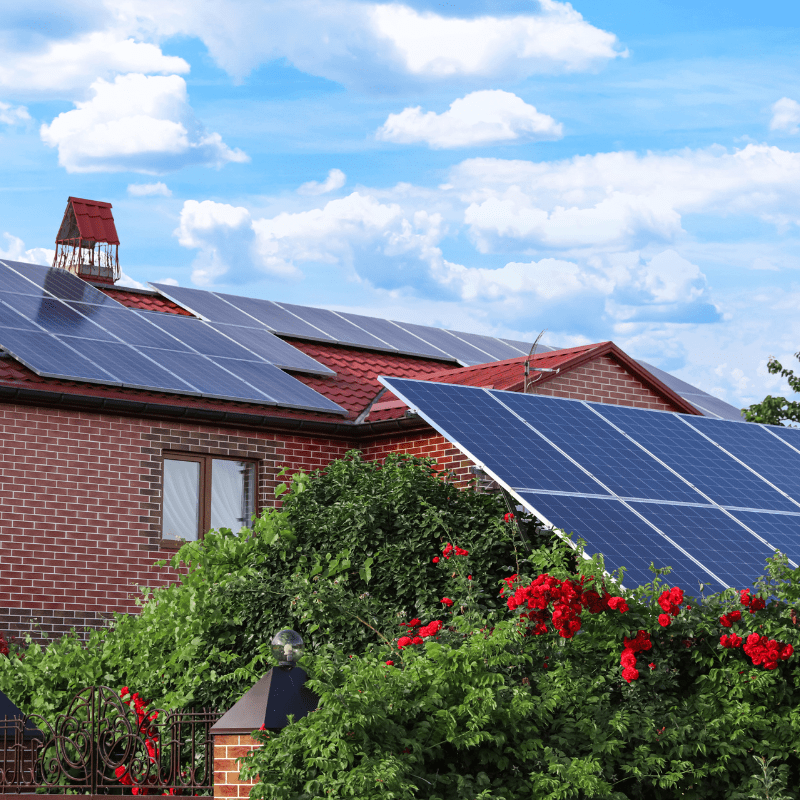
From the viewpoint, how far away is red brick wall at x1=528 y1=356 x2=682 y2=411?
61.8 feet

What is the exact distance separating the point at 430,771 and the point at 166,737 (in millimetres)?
3106

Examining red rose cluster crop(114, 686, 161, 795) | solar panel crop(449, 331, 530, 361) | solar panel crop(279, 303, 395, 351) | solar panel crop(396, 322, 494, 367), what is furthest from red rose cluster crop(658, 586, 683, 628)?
solar panel crop(449, 331, 530, 361)

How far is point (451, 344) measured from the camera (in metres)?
25.5

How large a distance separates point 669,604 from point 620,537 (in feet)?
6.46

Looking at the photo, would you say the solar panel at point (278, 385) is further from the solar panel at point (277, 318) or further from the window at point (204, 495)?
the solar panel at point (277, 318)

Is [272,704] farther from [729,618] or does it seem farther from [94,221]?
[94,221]

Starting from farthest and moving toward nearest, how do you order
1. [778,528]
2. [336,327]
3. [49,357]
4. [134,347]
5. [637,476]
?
[336,327]
[134,347]
[49,357]
[637,476]
[778,528]

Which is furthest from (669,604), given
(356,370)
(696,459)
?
(356,370)

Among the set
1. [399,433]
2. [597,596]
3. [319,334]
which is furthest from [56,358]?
[597,596]

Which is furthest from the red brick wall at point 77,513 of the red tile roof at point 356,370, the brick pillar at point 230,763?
the brick pillar at point 230,763

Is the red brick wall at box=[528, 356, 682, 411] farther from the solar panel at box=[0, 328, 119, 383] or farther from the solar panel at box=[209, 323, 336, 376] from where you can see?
the solar panel at box=[0, 328, 119, 383]

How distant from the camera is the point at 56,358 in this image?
16.6 metres

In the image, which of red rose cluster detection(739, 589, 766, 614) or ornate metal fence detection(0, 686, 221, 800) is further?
red rose cluster detection(739, 589, 766, 614)

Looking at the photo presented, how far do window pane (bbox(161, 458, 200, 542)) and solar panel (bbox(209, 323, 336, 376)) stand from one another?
2.89m
